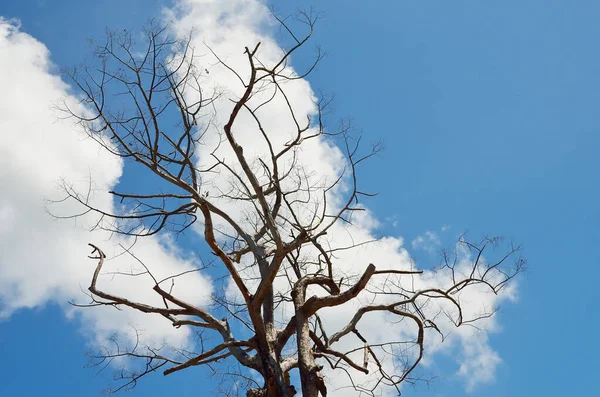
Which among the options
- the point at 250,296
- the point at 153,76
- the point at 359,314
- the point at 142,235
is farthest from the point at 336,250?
the point at 153,76

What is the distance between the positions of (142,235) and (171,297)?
0.87 meters

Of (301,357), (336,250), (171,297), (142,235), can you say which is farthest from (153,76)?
(301,357)

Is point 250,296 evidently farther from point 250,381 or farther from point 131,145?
point 131,145

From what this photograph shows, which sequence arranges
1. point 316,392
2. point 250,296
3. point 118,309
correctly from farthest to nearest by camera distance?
point 118,309, point 250,296, point 316,392

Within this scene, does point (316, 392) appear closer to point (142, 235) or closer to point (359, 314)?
point (359, 314)

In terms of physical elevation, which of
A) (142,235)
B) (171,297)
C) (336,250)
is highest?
(336,250)

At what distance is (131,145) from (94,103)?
681mm

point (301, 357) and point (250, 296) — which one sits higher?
point (250, 296)

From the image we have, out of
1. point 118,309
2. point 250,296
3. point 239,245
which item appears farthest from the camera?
point 239,245

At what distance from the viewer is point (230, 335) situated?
6.49 meters

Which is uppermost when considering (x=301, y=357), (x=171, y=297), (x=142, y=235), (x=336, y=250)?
(x=336, y=250)

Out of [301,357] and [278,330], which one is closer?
[301,357]

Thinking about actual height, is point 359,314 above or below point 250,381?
above

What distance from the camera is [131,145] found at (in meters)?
6.32
